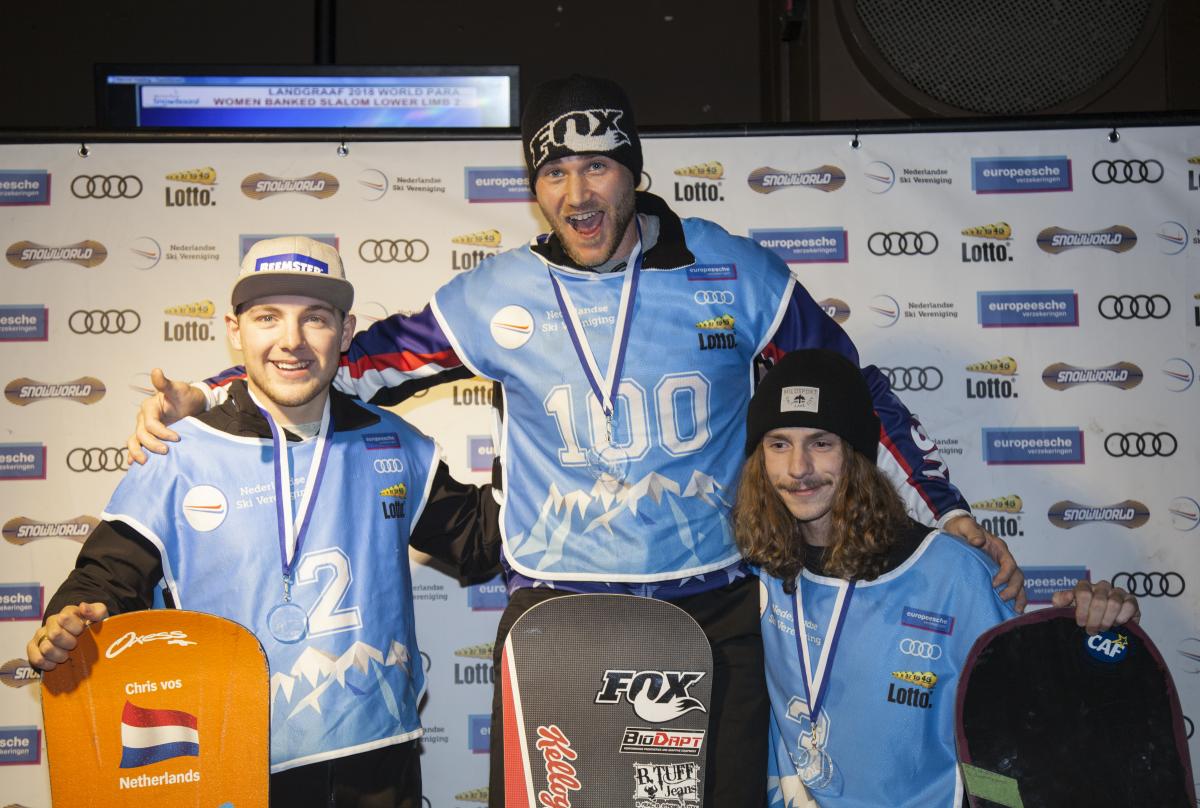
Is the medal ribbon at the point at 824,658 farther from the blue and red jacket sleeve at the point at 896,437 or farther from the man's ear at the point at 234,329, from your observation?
the man's ear at the point at 234,329

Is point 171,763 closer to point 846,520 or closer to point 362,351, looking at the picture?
point 362,351

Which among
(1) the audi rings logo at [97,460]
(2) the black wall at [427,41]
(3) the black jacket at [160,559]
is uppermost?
(2) the black wall at [427,41]

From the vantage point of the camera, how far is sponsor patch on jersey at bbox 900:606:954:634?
6.65 feet

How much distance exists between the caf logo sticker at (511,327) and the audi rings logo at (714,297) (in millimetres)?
386

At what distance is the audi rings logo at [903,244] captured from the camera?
10.0ft

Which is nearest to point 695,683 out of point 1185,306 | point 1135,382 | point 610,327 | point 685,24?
point 610,327

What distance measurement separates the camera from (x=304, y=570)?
7.07 ft

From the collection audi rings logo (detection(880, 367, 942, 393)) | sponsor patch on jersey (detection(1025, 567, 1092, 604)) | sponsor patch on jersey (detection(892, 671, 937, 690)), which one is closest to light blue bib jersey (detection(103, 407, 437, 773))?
sponsor patch on jersey (detection(892, 671, 937, 690))

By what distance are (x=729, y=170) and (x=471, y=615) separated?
1.61 m

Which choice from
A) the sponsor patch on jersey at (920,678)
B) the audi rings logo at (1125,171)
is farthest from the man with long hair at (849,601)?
the audi rings logo at (1125,171)

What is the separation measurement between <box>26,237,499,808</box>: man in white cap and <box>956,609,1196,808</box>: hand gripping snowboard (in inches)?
48.3

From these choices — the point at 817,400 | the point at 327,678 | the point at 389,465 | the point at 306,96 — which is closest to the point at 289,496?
the point at 389,465

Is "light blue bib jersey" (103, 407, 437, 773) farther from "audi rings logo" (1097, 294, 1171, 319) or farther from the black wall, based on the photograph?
the black wall

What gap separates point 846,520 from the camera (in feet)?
6.72
